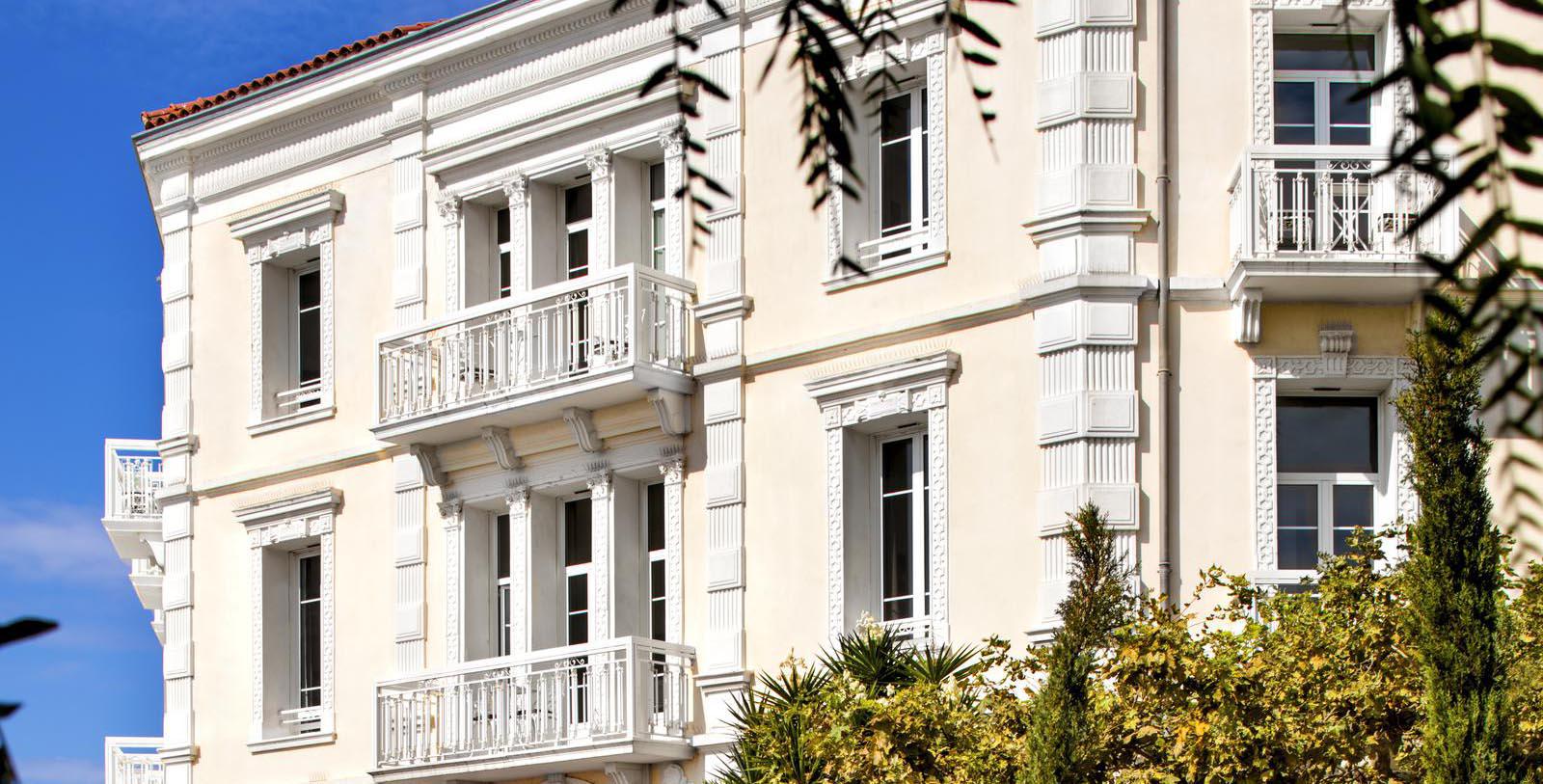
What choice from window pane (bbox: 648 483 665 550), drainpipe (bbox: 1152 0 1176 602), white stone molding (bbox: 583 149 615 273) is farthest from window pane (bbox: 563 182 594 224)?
drainpipe (bbox: 1152 0 1176 602)

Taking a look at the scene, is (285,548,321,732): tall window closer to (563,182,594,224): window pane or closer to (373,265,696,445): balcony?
(373,265,696,445): balcony

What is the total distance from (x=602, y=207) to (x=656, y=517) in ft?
10.0

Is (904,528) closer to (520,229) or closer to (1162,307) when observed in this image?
(1162,307)

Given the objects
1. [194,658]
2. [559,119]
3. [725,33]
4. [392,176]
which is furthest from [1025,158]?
[194,658]

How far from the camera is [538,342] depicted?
22.0 meters

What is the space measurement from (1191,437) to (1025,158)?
2719 mm

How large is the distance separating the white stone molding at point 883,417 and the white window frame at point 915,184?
2.66ft

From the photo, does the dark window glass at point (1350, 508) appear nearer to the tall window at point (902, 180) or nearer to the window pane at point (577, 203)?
the tall window at point (902, 180)

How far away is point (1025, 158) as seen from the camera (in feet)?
62.7

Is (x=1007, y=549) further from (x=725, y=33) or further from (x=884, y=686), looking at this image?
(x=725, y=33)

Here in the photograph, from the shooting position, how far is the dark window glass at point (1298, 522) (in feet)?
60.6

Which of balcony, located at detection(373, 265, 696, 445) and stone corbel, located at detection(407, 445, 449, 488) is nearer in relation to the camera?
balcony, located at detection(373, 265, 696, 445)

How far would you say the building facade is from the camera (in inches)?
723

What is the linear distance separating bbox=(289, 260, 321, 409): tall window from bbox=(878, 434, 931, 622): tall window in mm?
7888
